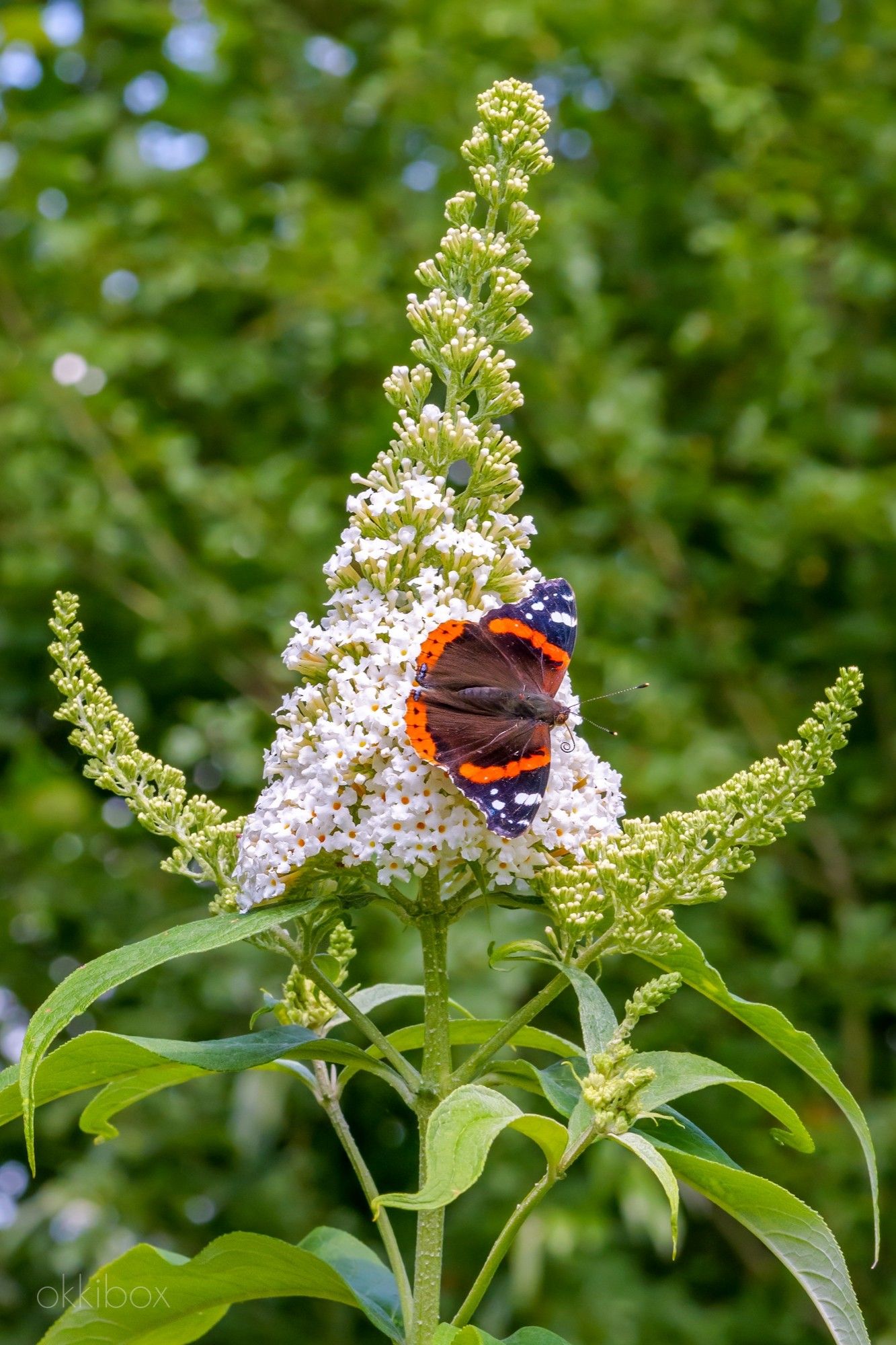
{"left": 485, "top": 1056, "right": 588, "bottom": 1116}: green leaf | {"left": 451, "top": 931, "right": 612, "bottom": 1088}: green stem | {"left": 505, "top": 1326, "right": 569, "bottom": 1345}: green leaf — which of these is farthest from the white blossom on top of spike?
{"left": 505, "top": 1326, "right": 569, "bottom": 1345}: green leaf

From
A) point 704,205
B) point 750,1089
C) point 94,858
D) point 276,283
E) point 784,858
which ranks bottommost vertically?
point 94,858

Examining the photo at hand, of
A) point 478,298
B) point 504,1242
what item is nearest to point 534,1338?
point 504,1242

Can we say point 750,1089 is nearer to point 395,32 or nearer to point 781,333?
point 781,333

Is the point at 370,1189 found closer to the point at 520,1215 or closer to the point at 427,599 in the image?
the point at 520,1215

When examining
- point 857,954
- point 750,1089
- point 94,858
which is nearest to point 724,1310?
point 857,954

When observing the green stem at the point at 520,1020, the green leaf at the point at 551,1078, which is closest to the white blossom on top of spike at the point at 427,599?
the green stem at the point at 520,1020
